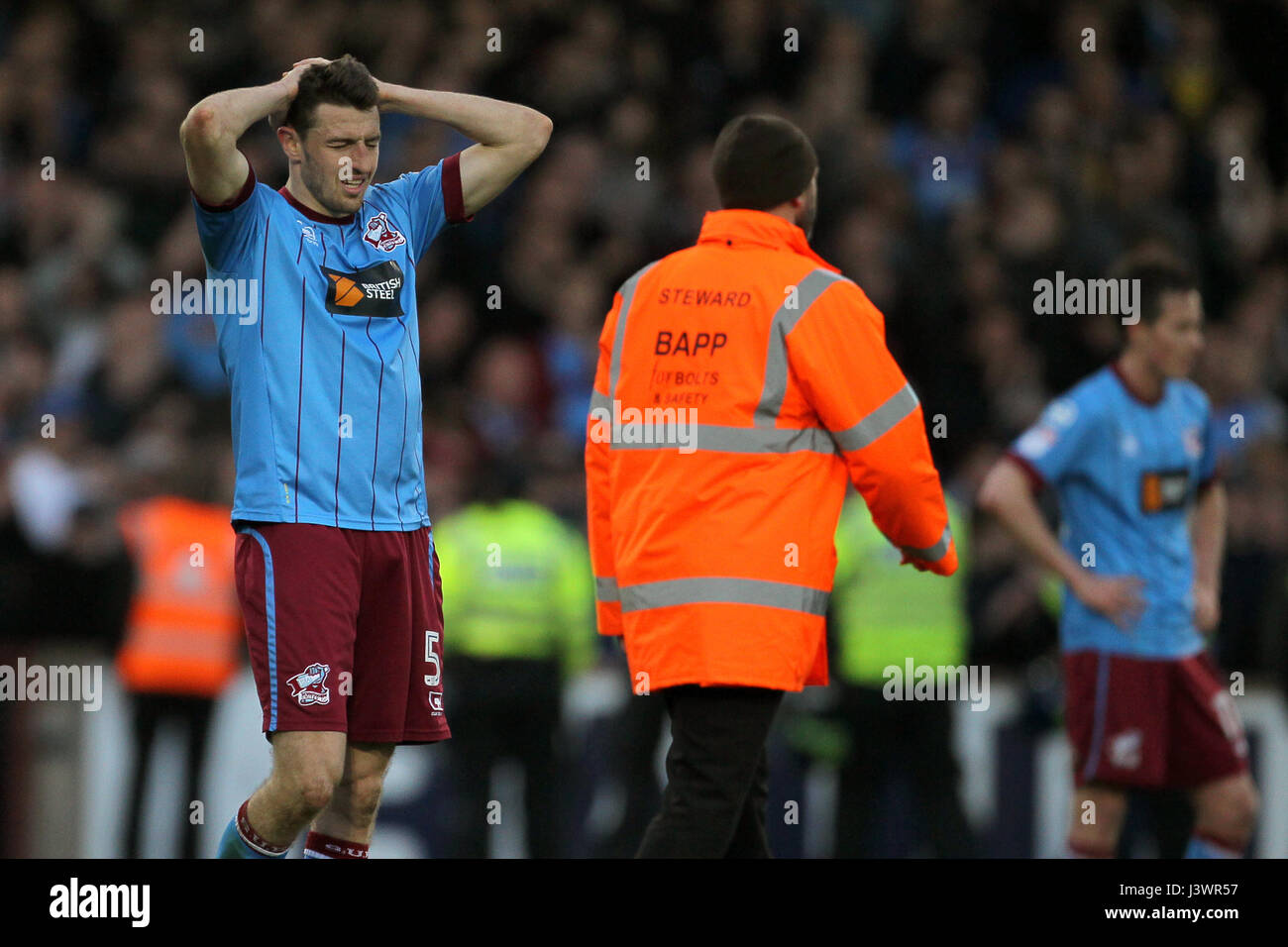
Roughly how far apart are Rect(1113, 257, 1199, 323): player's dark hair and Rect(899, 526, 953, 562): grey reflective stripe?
7.26 ft

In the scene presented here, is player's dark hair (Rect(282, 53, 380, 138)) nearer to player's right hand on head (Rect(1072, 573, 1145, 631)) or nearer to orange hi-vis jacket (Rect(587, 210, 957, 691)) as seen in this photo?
orange hi-vis jacket (Rect(587, 210, 957, 691))

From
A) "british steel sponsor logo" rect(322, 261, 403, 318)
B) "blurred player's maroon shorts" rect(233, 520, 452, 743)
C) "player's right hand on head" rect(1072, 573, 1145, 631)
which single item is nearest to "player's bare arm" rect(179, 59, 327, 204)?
"british steel sponsor logo" rect(322, 261, 403, 318)

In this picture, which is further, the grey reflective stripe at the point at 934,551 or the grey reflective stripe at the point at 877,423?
the grey reflective stripe at the point at 934,551

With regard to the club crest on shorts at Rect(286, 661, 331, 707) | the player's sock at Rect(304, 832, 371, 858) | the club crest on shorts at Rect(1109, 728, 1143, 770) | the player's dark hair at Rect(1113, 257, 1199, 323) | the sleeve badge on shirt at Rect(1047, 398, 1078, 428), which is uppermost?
the player's dark hair at Rect(1113, 257, 1199, 323)

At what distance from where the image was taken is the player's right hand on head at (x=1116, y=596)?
21.3 feet

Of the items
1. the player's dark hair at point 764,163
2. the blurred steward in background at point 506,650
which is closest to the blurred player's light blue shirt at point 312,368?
the player's dark hair at point 764,163

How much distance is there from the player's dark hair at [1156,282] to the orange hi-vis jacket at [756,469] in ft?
7.27

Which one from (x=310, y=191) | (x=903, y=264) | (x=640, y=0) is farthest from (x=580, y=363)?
(x=310, y=191)

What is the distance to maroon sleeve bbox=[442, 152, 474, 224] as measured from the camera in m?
5.13

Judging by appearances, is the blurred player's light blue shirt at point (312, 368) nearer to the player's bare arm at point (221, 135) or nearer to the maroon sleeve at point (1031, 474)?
the player's bare arm at point (221, 135)

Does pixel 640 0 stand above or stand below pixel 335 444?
above
